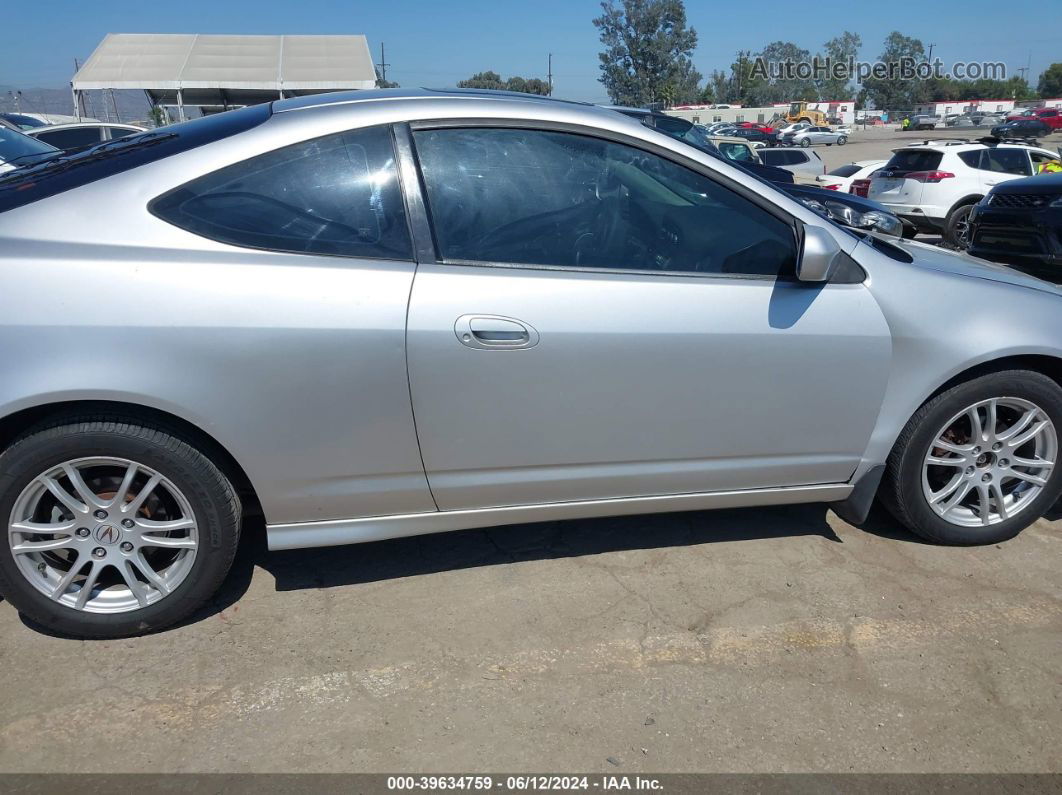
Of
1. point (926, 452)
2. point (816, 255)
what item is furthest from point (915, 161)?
point (816, 255)

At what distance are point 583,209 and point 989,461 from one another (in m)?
1.90

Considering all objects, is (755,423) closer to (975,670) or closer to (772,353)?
(772,353)

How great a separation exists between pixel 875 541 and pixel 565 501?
4.65ft

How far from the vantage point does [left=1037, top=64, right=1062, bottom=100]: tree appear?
336 feet

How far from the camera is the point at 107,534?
2.69 meters

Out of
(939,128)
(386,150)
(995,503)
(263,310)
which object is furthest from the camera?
(939,128)

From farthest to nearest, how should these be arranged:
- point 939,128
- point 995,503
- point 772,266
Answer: point 939,128, point 995,503, point 772,266

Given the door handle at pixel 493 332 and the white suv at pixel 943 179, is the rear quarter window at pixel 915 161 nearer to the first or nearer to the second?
the white suv at pixel 943 179

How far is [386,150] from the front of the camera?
2727 mm

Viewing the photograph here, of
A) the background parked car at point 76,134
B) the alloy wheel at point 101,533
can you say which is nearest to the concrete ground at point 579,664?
the alloy wheel at point 101,533

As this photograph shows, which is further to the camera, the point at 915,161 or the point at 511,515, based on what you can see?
the point at 915,161

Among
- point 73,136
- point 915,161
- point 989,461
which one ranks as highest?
point 915,161

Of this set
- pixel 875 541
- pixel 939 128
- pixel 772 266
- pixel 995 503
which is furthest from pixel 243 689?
pixel 939 128

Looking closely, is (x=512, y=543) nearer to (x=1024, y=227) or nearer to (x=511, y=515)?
(x=511, y=515)
